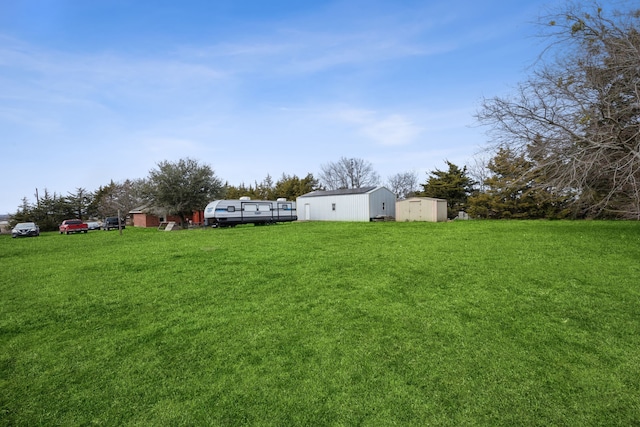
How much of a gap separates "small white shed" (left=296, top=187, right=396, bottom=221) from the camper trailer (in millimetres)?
3106

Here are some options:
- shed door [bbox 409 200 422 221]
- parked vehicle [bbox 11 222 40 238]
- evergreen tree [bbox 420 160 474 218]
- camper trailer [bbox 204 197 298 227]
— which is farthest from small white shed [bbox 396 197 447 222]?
parked vehicle [bbox 11 222 40 238]

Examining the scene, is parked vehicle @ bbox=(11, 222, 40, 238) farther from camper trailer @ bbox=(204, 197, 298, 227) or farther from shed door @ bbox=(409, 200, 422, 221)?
shed door @ bbox=(409, 200, 422, 221)

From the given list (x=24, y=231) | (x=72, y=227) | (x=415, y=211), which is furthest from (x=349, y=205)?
(x=24, y=231)

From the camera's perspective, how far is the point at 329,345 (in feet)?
14.1

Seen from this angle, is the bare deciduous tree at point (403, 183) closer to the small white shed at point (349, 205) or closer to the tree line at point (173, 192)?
the tree line at point (173, 192)

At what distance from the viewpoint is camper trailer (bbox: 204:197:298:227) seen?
2473 cm

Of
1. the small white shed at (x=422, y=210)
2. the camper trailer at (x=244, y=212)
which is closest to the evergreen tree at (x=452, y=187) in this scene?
the small white shed at (x=422, y=210)

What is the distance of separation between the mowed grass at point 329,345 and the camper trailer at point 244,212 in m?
16.8

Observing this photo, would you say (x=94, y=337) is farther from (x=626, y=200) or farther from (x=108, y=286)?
(x=626, y=200)

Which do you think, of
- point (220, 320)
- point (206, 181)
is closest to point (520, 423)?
point (220, 320)

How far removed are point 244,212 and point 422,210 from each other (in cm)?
1491

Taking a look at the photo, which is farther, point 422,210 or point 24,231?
point 24,231

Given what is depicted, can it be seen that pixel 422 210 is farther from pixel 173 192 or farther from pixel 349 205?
pixel 173 192

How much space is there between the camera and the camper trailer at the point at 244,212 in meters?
24.7
